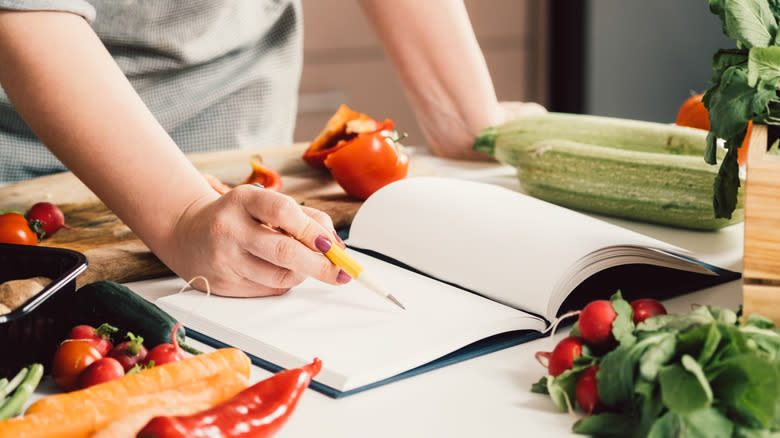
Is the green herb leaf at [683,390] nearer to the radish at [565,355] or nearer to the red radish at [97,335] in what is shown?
the radish at [565,355]

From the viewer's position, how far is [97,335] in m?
0.80

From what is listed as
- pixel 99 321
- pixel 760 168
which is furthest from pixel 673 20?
pixel 99 321

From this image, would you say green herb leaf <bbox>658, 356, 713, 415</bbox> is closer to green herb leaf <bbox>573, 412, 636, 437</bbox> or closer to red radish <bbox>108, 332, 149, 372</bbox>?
green herb leaf <bbox>573, 412, 636, 437</bbox>

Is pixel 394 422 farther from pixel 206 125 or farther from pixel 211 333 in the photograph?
pixel 206 125

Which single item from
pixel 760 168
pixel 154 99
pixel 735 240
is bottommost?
pixel 735 240

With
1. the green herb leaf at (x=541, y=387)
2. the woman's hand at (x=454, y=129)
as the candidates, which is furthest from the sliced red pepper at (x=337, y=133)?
the green herb leaf at (x=541, y=387)

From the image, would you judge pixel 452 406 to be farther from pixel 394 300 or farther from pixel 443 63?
pixel 443 63

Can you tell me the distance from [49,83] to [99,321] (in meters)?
0.39

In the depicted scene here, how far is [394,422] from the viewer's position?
681 mm

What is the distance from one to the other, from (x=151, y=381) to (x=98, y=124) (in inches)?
19.2

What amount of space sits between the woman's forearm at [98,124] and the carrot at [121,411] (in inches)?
16.3

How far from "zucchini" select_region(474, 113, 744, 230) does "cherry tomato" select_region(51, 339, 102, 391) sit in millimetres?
837

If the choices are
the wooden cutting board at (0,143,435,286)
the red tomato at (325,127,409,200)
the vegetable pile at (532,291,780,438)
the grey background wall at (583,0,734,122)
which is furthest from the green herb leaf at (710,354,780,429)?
the grey background wall at (583,0,734,122)

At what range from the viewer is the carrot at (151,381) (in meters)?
0.64
